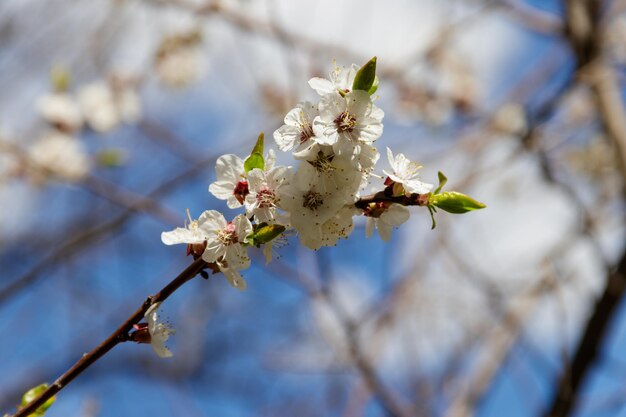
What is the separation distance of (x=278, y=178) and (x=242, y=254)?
0.12m

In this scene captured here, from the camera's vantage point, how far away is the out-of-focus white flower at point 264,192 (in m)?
0.89

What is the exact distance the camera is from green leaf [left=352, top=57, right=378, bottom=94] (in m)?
0.89

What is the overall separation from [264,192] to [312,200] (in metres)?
0.08

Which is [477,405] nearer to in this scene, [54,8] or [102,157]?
[102,157]

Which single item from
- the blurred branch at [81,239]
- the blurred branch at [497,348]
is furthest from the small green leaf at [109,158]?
the blurred branch at [497,348]

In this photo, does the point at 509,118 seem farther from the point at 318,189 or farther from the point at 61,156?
the point at 318,189

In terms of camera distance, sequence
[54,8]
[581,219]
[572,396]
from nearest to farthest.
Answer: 1. [572,396]
2. [581,219]
3. [54,8]

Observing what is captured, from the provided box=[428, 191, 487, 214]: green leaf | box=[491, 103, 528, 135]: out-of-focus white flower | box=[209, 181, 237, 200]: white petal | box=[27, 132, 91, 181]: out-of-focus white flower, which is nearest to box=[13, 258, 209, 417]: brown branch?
box=[209, 181, 237, 200]: white petal

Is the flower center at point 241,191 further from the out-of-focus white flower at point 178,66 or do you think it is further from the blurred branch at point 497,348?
the out-of-focus white flower at point 178,66

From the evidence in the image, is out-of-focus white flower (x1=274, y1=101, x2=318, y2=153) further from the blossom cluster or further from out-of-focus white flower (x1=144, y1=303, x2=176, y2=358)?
out-of-focus white flower (x1=144, y1=303, x2=176, y2=358)

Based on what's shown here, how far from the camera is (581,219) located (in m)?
2.60


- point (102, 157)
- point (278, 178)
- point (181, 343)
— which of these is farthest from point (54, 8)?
point (278, 178)

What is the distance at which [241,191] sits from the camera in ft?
3.17

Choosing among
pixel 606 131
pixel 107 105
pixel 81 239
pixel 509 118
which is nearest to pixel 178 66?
pixel 107 105
